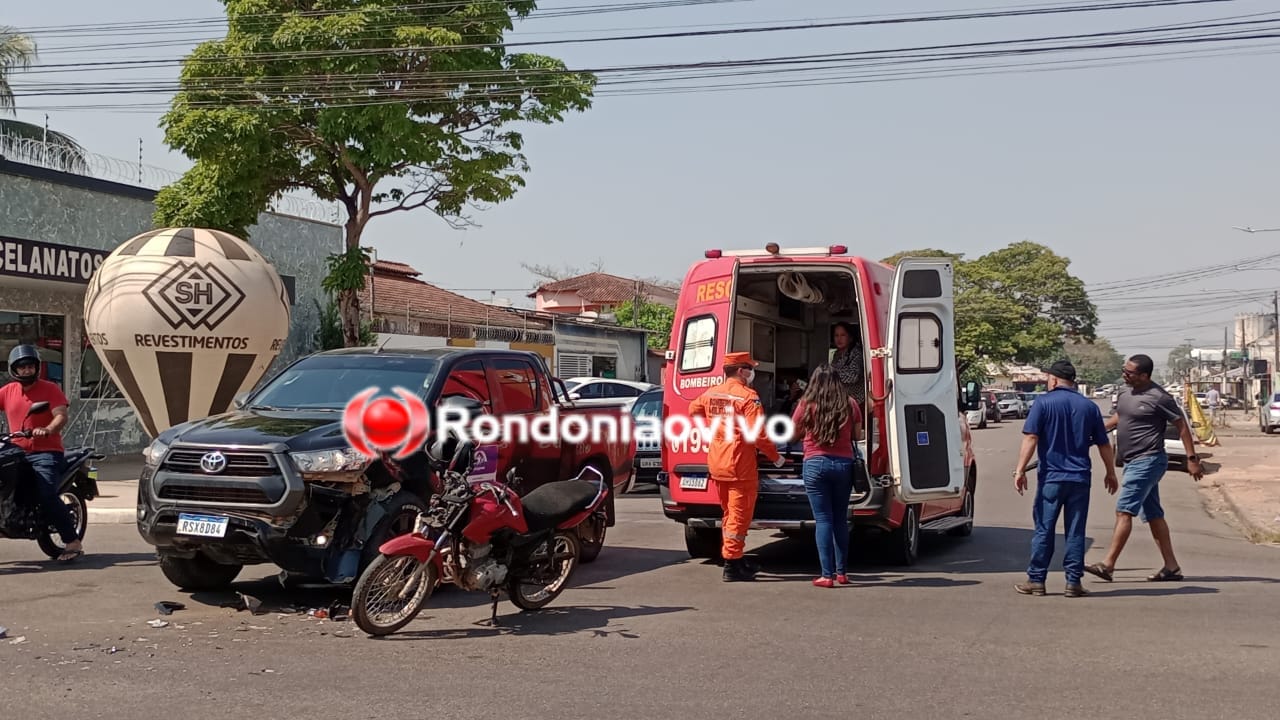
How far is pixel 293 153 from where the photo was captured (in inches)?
883

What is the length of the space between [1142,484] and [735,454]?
129 inches

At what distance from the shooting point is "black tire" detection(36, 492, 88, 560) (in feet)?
32.1

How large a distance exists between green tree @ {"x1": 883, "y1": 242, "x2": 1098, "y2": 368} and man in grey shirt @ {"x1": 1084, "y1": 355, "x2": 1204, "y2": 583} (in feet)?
226

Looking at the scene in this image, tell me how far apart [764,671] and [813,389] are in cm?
335

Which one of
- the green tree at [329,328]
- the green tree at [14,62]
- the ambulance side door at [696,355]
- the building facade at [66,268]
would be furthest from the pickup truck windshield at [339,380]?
the green tree at [14,62]

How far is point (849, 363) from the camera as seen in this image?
1141cm


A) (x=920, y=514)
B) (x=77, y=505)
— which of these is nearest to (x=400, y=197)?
(x=77, y=505)

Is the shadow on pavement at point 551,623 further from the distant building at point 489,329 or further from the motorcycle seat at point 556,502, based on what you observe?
the distant building at point 489,329

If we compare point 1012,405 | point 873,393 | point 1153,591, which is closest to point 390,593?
point 873,393

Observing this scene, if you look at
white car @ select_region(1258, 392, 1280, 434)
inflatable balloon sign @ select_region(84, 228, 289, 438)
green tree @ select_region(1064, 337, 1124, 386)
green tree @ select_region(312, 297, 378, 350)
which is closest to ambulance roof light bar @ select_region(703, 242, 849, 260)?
inflatable balloon sign @ select_region(84, 228, 289, 438)

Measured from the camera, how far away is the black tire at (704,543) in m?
10.6

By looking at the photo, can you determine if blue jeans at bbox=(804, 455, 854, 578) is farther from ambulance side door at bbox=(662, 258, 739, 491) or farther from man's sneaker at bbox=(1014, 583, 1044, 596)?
man's sneaker at bbox=(1014, 583, 1044, 596)

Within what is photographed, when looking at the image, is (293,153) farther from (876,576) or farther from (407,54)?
(876,576)

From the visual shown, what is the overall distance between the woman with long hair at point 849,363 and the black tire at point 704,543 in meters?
1.91
